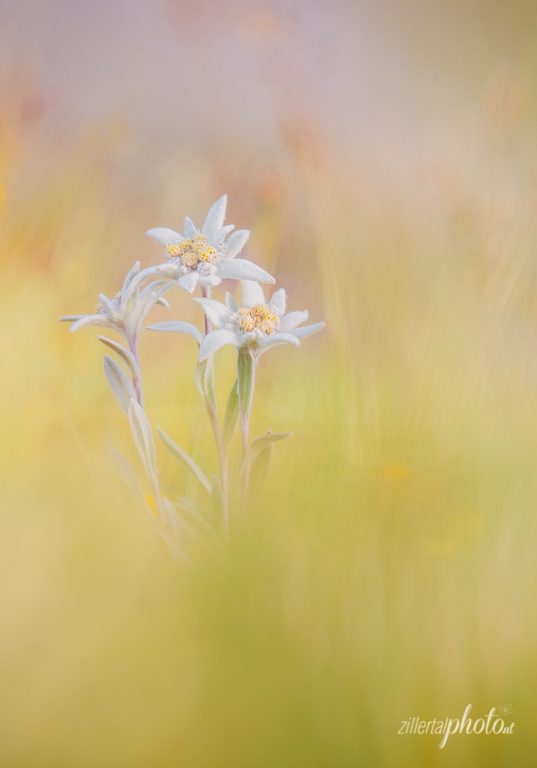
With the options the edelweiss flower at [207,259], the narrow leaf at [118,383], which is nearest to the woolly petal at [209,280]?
the edelweiss flower at [207,259]

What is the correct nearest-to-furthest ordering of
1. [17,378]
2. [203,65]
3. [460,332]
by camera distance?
[460,332]
[17,378]
[203,65]

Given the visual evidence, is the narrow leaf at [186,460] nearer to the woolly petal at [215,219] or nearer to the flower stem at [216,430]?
the flower stem at [216,430]

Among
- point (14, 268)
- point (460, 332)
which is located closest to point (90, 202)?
point (14, 268)

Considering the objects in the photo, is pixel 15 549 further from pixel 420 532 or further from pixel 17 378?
pixel 17 378

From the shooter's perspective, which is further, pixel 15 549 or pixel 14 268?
pixel 14 268

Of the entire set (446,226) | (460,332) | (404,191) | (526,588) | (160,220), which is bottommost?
(526,588)

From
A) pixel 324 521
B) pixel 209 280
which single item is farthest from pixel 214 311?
pixel 324 521
